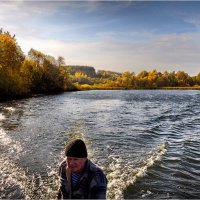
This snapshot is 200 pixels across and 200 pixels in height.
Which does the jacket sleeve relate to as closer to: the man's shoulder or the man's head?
the man's shoulder

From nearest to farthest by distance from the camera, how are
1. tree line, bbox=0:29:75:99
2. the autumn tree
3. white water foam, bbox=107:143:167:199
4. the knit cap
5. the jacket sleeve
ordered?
the knit cap
the jacket sleeve
white water foam, bbox=107:143:167:199
the autumn tree
tree line, bbox=0:29:75:99

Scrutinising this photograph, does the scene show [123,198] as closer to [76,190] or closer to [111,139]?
[76,190]

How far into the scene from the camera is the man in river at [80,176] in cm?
505

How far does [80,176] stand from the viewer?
5.33 meters

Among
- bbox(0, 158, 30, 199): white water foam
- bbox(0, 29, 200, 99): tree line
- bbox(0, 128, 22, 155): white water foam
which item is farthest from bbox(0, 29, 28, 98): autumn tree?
bbox(0, 158, 30, 199): white water foam

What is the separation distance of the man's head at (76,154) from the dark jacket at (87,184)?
0.20m

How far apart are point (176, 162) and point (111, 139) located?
592cm

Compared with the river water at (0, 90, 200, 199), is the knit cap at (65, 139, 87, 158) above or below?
above

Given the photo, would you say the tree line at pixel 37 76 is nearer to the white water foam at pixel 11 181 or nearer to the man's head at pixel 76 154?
the white water foam at pixel 11 181

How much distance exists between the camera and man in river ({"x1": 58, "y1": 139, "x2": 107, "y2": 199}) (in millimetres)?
5055

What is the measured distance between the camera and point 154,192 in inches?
424

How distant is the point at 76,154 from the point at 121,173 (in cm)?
811

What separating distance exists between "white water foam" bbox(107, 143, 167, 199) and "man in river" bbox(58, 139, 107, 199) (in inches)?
203

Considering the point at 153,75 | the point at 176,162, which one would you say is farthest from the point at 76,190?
the point at 153,75
